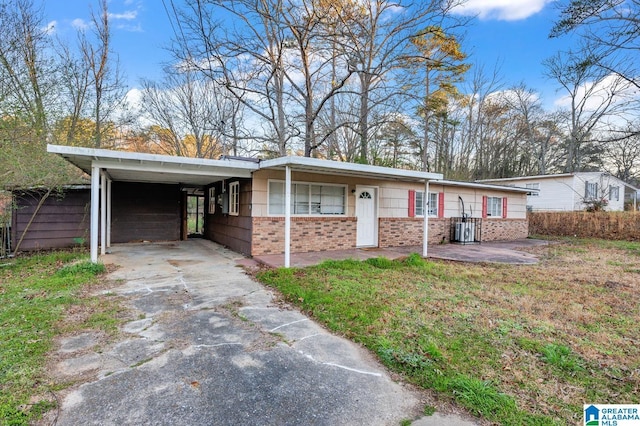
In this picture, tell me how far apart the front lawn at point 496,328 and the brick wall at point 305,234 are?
6.07ft

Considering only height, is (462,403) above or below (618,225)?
below

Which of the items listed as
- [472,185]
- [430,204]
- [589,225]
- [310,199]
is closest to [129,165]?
[310,199]

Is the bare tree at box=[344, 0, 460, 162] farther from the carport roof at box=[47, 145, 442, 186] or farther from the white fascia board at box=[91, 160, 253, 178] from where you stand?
the white fascia board at box=[91, 160, 253, 178]

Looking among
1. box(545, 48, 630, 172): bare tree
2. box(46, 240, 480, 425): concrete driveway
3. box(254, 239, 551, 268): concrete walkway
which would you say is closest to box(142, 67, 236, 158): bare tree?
box(254, 239, 551, 268): concrete walkway

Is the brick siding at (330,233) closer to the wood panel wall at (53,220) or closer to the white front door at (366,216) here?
the white front door at (366,216)

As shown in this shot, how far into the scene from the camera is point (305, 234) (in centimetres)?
843

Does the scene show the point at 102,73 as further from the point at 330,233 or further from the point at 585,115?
the point at 585,115

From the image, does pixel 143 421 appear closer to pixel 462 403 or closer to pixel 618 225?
pixel 462 403

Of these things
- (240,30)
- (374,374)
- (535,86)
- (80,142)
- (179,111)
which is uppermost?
(535,86)

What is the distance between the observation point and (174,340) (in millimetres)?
3111

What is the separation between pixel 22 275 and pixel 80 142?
5.62 m

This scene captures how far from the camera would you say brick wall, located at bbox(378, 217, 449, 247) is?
10.1m

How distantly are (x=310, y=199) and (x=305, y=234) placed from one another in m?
0.98

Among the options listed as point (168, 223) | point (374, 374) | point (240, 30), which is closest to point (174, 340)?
point (374, 374)
